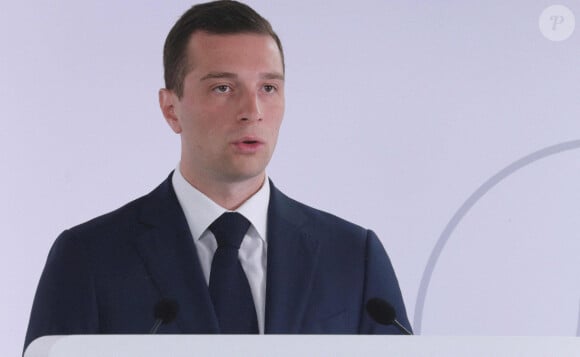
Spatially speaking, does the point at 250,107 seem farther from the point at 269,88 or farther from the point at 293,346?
the point at 293,346

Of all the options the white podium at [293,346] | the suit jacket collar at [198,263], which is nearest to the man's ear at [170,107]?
the suit jacket collar at [198,263]

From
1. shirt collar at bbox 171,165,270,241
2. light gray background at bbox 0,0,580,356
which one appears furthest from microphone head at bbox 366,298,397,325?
light gray background at bbox 0,0,580,356

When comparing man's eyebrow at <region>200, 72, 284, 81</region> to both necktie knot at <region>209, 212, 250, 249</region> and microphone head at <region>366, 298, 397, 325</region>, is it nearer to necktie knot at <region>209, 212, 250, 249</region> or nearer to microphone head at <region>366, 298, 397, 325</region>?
necktie knot at <region>209, 212, 250, 249</region>

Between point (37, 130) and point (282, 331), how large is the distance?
4.09 ft

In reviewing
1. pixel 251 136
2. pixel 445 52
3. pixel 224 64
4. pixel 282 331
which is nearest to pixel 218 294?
pixel 282 331

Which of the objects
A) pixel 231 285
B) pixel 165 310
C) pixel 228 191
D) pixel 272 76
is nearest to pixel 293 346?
pixel 165 310

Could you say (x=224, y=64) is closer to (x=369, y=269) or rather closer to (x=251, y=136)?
(x=251, y=136)

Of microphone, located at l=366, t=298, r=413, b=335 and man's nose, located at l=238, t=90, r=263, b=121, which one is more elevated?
man's nose, located at l=238, t=90, r=263, b=121

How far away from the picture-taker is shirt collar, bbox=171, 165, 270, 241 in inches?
70.7

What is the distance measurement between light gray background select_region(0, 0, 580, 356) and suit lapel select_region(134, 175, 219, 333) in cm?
83

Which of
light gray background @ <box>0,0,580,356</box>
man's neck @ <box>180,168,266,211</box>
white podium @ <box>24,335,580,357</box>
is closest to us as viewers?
white podium @ <box>24,335,580,357</box>

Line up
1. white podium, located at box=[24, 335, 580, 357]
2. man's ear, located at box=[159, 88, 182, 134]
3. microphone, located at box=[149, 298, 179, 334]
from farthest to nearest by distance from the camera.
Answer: man's ear, located at box=[159, 88, 182, 134] → microphone, located at box=[149, 298, 179, 334] → white podium, located at box=[24, 335, 580, 357]

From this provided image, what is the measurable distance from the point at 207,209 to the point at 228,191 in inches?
1.9

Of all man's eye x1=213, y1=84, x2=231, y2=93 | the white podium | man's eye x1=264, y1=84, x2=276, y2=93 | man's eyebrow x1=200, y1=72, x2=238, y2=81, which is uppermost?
man's eyebrow x1=200, y1=72, x2=238, y2=81
